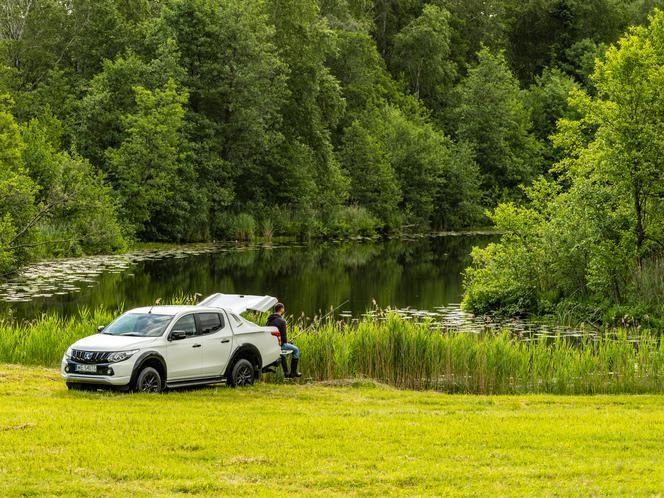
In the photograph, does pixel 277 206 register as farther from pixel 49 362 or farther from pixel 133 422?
pixel 133 422

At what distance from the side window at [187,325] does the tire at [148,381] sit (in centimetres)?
110

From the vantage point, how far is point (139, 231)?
67.7m

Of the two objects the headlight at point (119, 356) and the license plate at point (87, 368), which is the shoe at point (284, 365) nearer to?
the headlight at point (119, 356)

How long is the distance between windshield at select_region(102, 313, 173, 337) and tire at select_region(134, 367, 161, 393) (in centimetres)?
80

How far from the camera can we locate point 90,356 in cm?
1816

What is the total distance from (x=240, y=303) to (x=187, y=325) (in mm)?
3556

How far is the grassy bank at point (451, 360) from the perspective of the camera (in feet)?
70.5

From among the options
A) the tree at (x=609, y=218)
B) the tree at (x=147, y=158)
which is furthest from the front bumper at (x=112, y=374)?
the tree at (x=147, y=158)

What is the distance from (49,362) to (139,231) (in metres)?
45.3

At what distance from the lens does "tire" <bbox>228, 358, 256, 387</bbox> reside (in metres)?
20.0

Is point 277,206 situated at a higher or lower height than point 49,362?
higher

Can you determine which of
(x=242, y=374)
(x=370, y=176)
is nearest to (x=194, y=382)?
(x=242, y=374)

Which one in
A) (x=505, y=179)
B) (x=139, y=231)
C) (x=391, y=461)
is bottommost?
(x=391, y=461)

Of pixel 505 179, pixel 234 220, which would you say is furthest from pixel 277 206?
pixel 505 179
